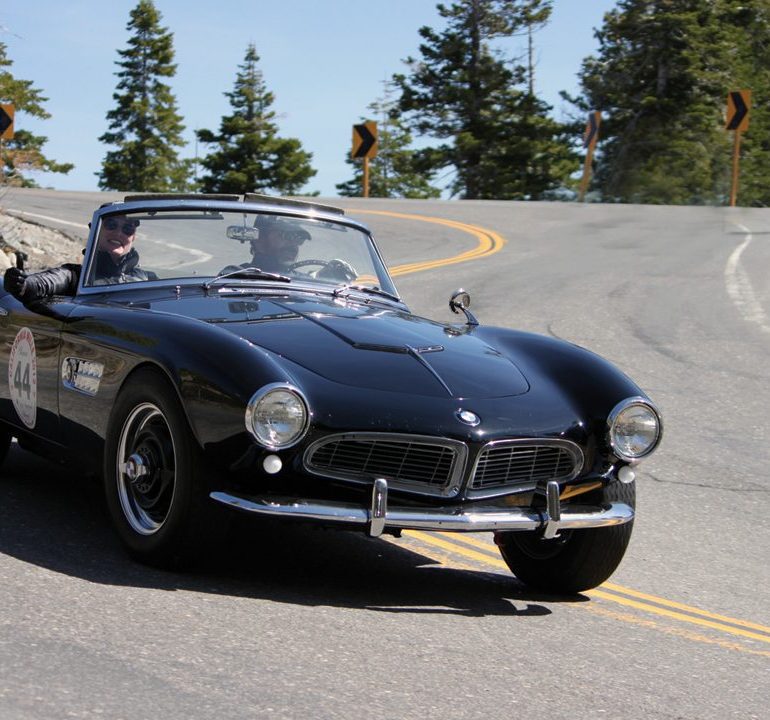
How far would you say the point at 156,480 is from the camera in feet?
16.1

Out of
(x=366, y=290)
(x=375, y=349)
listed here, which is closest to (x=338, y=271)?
(x=366, y=290)

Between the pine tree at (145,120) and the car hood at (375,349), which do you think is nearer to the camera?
the car hood at (375,349)

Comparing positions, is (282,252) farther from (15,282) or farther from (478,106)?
(478,106)

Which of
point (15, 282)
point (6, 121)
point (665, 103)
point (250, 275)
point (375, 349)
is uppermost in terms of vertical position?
point (665, 103)

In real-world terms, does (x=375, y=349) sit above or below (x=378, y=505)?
above

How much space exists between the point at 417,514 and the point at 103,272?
237cm

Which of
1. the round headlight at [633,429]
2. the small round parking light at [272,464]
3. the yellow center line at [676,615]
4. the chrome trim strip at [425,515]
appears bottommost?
the yellow center line at [676,615]

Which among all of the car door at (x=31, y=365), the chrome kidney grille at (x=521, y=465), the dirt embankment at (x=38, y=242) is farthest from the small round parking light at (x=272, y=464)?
the dirt embankment at (x=38, y=242)

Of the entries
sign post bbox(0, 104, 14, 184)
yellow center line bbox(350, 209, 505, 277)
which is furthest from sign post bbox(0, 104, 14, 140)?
yellow center line bbox(350, 209, 505, 277)

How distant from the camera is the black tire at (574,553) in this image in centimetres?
528

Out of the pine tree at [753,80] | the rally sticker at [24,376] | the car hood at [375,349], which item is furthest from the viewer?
the pine tree at [753,80]

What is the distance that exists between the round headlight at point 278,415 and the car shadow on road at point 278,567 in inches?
14.3

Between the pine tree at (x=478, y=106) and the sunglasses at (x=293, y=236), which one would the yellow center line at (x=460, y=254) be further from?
the pine tree at (x=478, y=106)

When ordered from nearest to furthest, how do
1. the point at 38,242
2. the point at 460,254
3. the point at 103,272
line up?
1. the point at 103,272
2. the point at 38,242
3. the point at 460,254
